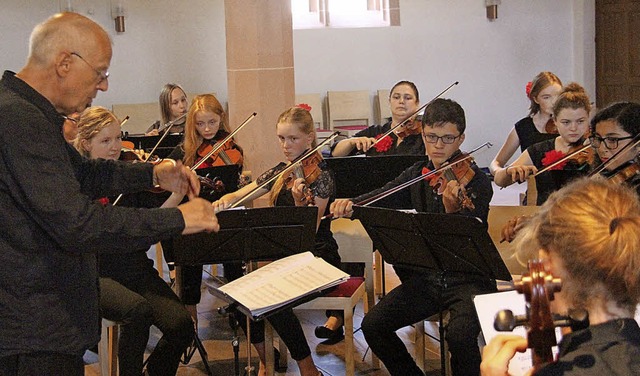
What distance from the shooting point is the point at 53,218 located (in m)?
2.09

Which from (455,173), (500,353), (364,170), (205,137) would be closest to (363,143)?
(364,170)

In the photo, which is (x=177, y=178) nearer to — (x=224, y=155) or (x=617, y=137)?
(x=617, y=137)

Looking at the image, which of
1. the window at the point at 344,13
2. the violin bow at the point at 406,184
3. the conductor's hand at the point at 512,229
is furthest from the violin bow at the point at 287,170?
the window at the point at 344,13

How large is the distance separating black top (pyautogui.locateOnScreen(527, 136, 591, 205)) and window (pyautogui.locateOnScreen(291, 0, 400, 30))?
5.14 m

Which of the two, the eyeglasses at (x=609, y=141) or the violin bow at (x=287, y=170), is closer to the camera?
the eyeglasses at (x=609, y=141)

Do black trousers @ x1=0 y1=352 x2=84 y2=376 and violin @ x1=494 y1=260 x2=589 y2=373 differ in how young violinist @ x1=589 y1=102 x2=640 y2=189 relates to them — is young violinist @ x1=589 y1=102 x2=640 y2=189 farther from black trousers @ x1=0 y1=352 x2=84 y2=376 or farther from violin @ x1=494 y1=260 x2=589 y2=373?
black trousers @ x1=0 y1=352 x2=84 y2=376

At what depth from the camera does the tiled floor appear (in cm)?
403

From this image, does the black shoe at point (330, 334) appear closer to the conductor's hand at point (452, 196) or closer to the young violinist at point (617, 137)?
the conductor's hand at point (452, 196)

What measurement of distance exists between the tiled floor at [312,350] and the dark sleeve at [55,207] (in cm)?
197

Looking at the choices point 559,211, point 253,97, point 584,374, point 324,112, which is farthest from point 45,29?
point 324,112

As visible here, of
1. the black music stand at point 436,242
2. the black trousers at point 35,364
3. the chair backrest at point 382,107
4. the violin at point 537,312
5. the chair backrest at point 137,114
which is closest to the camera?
the violin at point 537,312

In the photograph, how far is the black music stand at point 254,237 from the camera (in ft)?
11.2

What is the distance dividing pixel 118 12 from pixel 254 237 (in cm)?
598

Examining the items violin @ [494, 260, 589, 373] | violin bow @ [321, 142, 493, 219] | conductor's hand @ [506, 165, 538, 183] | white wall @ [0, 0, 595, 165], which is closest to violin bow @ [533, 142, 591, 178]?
conductor's hand @ [506, 165, 538, 183]
